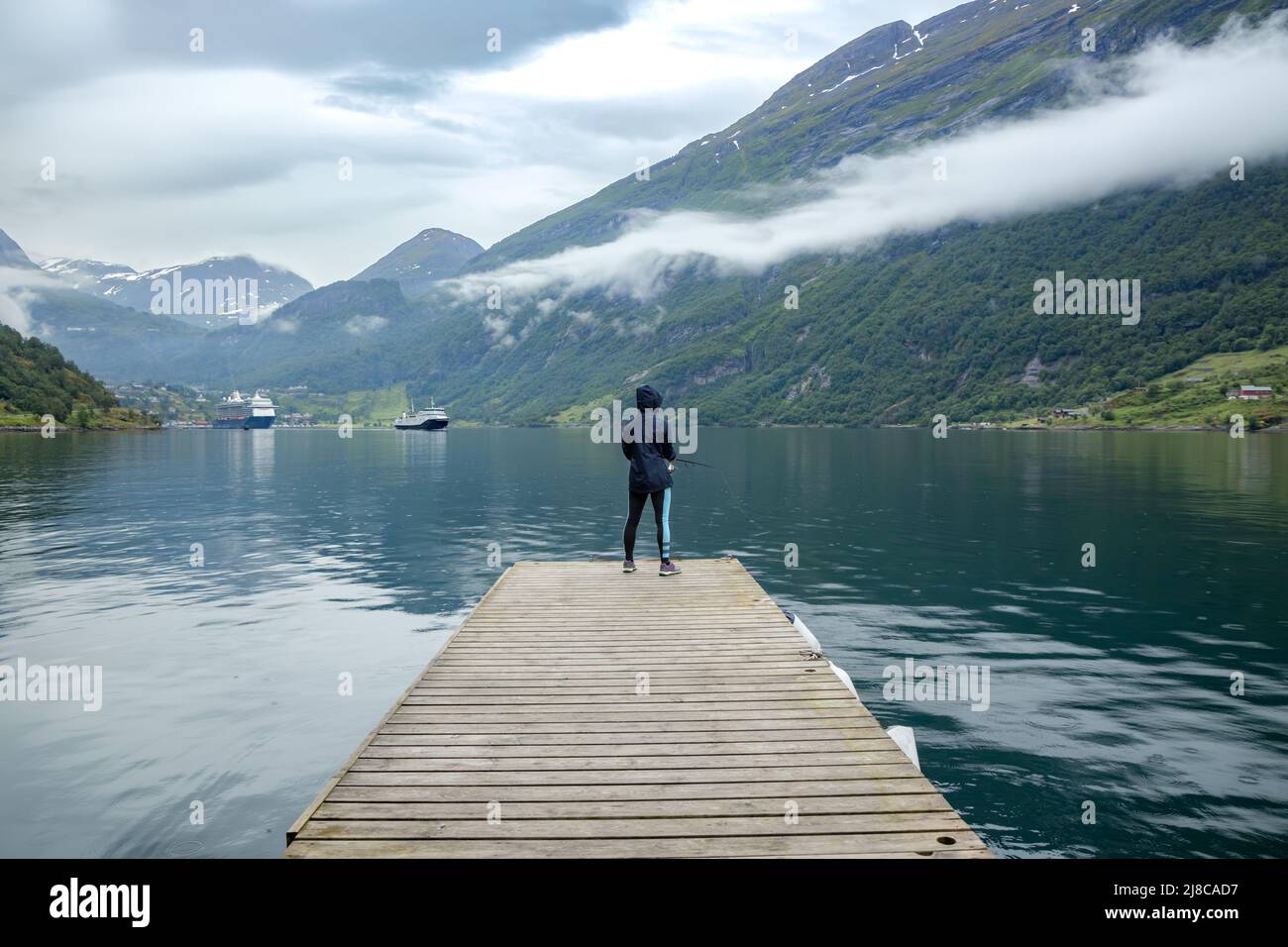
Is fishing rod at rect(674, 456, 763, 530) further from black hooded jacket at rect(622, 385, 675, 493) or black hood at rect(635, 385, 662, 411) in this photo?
black hood at rect(635, 385, 662, 411)

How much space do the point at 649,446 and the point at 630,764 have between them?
31.8 feet

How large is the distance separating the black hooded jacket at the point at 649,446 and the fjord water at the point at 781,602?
3691 mm

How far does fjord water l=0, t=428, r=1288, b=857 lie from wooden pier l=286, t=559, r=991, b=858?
2321 mm

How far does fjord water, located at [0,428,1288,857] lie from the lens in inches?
421

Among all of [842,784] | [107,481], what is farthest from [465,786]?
[107,481]

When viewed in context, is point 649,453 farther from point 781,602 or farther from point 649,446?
point 781,602

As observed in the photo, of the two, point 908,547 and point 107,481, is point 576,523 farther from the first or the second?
point 107,481

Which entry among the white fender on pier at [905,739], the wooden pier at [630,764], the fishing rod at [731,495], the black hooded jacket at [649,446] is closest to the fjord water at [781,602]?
the fishing rod at [731,495]

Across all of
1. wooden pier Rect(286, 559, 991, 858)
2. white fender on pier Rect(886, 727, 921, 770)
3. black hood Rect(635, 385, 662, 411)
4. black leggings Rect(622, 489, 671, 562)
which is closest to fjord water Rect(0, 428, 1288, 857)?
white fender on pier Rect(886, 727, 921, 770)

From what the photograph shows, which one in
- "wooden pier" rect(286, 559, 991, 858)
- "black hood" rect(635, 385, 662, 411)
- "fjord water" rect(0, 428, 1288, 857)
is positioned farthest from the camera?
"black hood" rect(635, 385, 662, 411)
